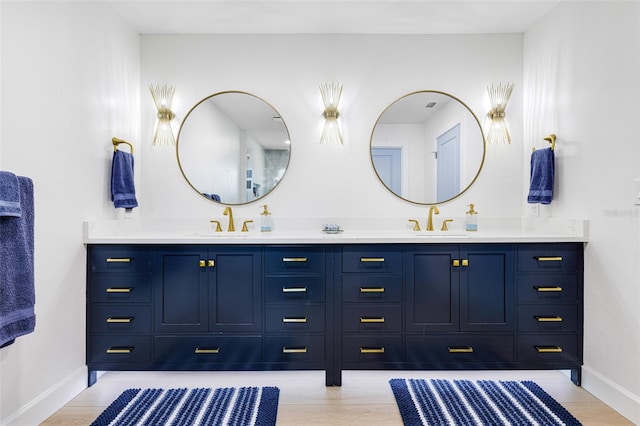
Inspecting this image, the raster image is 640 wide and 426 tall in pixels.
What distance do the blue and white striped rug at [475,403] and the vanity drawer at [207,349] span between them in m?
0.88

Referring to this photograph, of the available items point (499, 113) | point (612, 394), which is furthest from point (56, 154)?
point (612, 394)

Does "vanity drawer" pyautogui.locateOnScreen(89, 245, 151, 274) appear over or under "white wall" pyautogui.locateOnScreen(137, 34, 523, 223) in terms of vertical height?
under

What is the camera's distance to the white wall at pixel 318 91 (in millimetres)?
2682

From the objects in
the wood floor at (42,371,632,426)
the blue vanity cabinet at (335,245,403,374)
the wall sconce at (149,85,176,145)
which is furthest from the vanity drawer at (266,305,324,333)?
the wall sconce at (149,85,176,145)

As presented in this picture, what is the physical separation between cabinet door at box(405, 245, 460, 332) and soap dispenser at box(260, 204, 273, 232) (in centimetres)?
108

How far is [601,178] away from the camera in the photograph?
1979 millimetres

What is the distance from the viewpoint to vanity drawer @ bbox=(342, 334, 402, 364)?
6.75 ft

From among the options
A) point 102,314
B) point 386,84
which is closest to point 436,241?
point 386,84

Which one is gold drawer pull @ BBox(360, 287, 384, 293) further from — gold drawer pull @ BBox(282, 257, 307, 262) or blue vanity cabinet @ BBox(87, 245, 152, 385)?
blue vanity cabinet @ BBox(87, 245, 152, 385)

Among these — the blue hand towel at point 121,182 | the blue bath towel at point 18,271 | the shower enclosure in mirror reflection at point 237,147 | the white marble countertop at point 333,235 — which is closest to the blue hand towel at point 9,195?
the blue bath towel at point 18,271

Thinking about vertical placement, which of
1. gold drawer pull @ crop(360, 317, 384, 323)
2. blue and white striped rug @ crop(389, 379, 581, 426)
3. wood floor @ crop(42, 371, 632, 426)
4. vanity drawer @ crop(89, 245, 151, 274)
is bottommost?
wood floor @ crop(42, 371, 632, 426)

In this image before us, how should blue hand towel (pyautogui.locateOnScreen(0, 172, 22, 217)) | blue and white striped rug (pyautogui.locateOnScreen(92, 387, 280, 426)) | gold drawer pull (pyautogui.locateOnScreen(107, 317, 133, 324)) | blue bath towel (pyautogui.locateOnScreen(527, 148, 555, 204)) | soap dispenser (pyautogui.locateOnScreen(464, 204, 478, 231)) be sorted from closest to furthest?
blue hand towel (pyautogui.locateOnScreen(0, 172, 22, 217))
blue and white striped rug (pyautogui.locateOnScreen(92, 387, 280, 426))
gold drawer pull (pyautogui.locateOnScreen(107, 317, 133, 324))
blue bath towel (pyautogui.locateOnScreen(527, 148, 555, 204))
soap dispenser (pyautogui.locateOnScreen(464, 204, 478, 231))

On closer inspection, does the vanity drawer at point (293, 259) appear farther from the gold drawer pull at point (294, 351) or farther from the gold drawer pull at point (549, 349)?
the gold drawer pull at point (549, 349)

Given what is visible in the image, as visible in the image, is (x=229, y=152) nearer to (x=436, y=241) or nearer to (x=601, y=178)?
(x=436, y=241)
